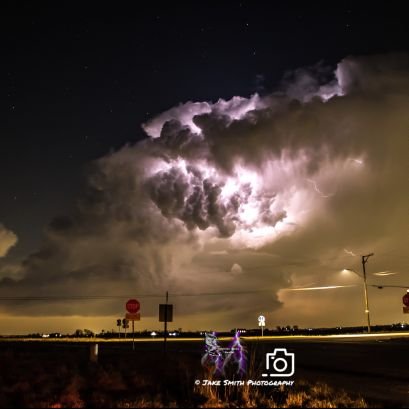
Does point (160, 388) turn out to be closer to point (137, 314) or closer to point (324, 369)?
point (324, 369)

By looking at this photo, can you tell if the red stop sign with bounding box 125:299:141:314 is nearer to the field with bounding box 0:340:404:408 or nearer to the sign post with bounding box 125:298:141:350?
the sign post with bounding box 125:298:141:350

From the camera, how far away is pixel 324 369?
2333cm

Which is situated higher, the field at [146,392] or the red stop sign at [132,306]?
the red stop sign at [132,306]

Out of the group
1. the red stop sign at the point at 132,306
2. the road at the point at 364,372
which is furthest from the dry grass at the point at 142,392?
the red stop sign at the point at 132,306

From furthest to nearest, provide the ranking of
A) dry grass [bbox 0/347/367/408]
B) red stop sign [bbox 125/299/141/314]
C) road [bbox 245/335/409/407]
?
red stop sign [bbox 125/299/141/314] < road [bbox 245/335/409/407] < dry grass [bbox 0/347/367/408]

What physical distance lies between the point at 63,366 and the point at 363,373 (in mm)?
11803

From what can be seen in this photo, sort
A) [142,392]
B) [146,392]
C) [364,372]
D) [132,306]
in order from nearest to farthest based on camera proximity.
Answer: [146,392] → [142,392] → [364,372] → [132,306]

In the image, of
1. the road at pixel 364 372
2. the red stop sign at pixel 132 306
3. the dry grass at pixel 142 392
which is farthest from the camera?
the red stop sign at pixel 132 306

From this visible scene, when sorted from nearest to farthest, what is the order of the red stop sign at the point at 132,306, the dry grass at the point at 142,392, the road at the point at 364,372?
1. the dry grass at the point at 142,392
2. the road at the point at 364,372
3. the red stop sign at the point at 132,306

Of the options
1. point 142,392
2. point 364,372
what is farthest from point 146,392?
point 364,372

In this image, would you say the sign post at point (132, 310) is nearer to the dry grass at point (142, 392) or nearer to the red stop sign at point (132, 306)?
the red stop sign at point (132, 306)

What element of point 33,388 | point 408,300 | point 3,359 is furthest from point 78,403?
point 408,300

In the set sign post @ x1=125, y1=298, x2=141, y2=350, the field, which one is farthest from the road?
sign post @ x1=125, y1=298, x2=141, y2=350

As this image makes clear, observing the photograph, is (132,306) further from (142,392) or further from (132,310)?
(142,392)
